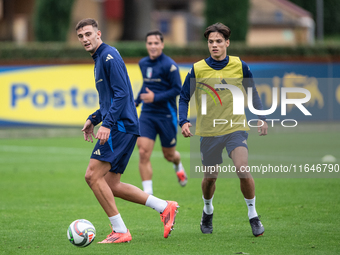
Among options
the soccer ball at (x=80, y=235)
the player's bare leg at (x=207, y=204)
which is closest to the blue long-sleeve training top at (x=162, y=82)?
the player's bare leg at (x=207, y=204)

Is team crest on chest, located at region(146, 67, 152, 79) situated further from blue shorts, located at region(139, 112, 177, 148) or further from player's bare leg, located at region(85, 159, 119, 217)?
player's bare leg, located at region(85, 159, 119, 217)

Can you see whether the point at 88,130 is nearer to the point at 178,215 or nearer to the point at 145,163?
the point at 178,215

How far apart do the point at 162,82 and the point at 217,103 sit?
124 inches

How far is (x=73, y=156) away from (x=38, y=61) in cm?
657

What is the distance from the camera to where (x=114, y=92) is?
6.35 meters

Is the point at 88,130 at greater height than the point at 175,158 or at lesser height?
greater

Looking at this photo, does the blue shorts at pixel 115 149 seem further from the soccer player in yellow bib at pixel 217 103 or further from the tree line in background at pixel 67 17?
the tree line in background at pixel 67 17

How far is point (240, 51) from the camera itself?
24.0 m

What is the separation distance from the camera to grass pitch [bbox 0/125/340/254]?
250 inches

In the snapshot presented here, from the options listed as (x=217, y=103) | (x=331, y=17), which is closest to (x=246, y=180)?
(x=217, y=103)

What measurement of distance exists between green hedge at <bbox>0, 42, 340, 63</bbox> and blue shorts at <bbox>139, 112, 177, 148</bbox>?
1212 centimetres

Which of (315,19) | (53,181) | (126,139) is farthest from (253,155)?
(315,19)

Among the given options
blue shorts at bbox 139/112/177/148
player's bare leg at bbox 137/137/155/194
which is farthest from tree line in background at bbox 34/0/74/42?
player's bare leg at bbox 137/137/155/194

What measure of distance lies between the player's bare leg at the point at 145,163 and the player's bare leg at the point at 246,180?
308 cm
